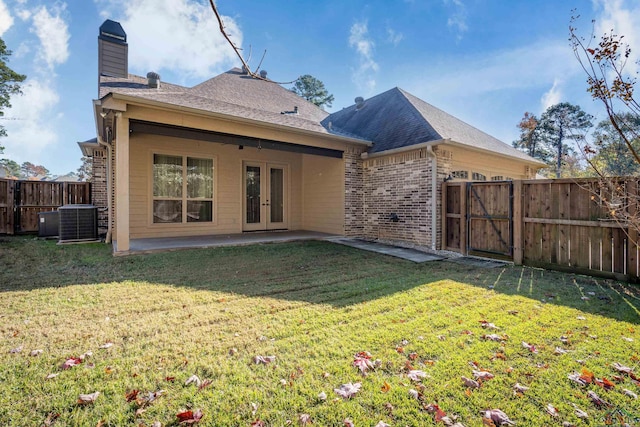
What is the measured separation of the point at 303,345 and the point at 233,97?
8452 millimetres

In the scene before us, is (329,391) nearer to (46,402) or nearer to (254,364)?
(254,364)

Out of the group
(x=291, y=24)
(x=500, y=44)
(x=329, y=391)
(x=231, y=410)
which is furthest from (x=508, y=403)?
(x=500, y=44)

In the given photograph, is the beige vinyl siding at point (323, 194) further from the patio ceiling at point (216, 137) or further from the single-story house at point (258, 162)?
the patio ceiling at point (216, 137)

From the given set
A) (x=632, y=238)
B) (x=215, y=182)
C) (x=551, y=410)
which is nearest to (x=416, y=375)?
(x=551, y=410)

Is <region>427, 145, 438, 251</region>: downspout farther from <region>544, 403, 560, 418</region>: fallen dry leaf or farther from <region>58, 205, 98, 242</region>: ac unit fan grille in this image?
<region>58, 205, 98, 242</region>: ac unit fan grille

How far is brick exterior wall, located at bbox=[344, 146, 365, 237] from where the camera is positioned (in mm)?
9383

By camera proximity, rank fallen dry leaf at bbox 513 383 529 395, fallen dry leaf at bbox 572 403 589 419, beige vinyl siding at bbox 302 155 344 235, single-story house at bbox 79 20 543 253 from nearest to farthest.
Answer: fallen dry leaf at bbox 572 403 589 419 < fallen dry leaf at bbox 513 383 529 395 < single-story house at bbox 79 20 543 253 < beige vinyl siding at bbox 302 155 344 235

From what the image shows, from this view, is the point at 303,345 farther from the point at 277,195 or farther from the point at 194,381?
the point at 277,195

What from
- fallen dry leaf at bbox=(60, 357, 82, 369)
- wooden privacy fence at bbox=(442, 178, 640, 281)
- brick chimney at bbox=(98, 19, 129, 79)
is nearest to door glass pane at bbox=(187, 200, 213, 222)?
brick chimney at bbox=(98, 19, 129, 79)

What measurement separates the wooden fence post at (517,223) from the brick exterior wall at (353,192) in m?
4.37

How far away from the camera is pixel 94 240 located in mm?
8008

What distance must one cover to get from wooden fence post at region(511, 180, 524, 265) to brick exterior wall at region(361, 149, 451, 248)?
1779mm

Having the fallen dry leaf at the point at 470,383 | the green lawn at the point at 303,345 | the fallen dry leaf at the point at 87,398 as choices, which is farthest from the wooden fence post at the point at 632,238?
the fallen dry leaf at the point at 87,398

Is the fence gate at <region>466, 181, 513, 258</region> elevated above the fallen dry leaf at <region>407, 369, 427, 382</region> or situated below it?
above
